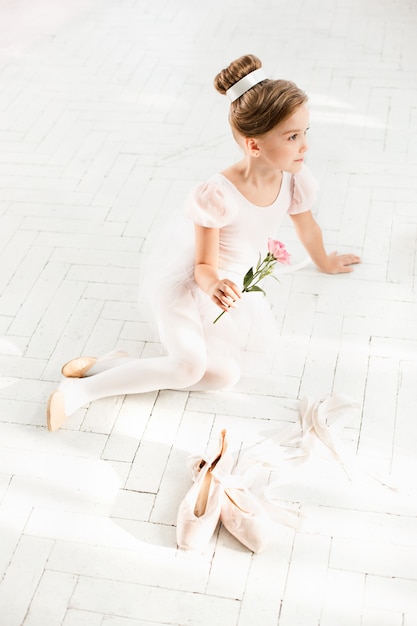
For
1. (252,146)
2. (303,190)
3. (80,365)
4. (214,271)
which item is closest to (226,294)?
(214,271)

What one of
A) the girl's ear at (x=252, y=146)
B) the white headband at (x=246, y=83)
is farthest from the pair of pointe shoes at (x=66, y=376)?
the white headband at (x=246, y=83)

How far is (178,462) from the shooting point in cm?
252

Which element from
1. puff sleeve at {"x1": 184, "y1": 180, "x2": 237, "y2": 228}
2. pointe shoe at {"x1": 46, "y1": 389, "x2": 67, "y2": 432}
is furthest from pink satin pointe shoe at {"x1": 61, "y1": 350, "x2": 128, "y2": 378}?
puff sleeve at {"x1": 184, "y1": 180, "x2": 237, "y2": 228}

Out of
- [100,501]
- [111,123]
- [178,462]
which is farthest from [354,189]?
[100,501]

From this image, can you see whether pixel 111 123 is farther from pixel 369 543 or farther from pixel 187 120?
pixel 369 543

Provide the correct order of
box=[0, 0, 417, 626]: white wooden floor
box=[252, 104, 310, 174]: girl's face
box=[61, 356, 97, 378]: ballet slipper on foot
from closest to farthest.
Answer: box=[0, 0, 417, 626]: white wooden floor < box=[252, 104, 310, 174]: girl's face < box=[61, 356, 97, 378]: ballet slipper on foot

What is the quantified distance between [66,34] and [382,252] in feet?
9.42

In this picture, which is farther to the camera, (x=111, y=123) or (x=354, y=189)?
(x=111, y=123)

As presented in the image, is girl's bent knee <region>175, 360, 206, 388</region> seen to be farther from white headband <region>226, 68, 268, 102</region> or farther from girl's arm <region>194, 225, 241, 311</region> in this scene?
white headband <region>226, 68, 268, 102</region>

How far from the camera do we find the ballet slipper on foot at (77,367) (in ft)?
9.07

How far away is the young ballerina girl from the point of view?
7.81ft

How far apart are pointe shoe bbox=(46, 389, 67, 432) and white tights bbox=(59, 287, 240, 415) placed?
0.02 m

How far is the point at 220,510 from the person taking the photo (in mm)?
2316

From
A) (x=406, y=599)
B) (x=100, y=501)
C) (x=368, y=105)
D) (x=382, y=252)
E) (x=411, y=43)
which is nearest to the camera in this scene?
(x=406, y=599)
